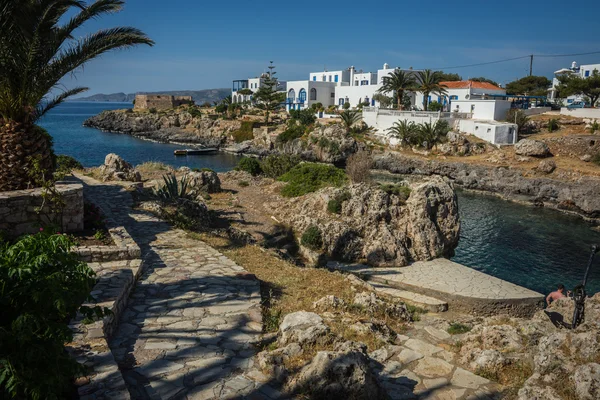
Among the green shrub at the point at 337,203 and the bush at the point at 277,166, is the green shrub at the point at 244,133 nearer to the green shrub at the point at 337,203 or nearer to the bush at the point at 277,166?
the bush at the point at 277,166

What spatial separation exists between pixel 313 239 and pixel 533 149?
34.9 meters

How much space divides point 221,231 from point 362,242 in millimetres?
5508

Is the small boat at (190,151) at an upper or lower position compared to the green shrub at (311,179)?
lower

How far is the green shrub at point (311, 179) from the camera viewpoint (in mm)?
21969

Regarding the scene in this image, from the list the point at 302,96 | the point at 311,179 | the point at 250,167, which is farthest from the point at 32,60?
the point at 302,96

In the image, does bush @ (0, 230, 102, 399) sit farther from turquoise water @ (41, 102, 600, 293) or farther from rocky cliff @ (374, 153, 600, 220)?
rocky cliff @ (374, 153, 600, 220)

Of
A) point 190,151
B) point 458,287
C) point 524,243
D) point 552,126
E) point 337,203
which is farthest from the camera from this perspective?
point 190,151

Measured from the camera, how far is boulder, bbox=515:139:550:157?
4188 centimetres

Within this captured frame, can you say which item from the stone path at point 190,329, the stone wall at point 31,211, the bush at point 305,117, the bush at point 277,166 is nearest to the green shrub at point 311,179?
the bush at point 277,166

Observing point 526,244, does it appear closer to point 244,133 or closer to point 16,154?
point 16,154

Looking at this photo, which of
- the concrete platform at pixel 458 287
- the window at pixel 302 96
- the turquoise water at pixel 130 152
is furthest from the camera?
the window at pixel 302 96

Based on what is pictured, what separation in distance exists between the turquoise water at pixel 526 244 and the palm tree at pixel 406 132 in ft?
55.6

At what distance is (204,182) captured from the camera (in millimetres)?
22266

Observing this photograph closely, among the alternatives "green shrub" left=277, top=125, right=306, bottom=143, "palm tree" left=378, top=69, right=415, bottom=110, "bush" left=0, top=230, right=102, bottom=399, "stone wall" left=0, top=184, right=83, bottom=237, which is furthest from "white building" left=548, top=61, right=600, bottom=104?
"bush" left=0, top=230, right=102, bottom=399
